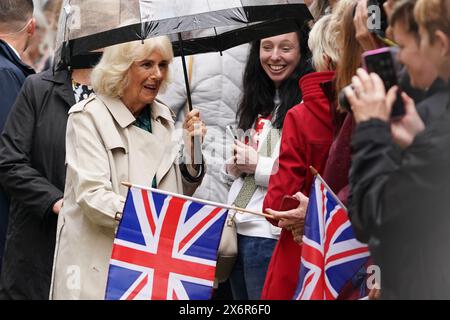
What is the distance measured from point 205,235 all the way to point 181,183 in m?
0.74

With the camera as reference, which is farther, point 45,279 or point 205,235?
point 45,279

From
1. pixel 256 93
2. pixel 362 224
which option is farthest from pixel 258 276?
pixel 362 224

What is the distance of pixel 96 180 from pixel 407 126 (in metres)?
2.22

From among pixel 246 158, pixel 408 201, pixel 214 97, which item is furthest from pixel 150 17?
pixel 408 201

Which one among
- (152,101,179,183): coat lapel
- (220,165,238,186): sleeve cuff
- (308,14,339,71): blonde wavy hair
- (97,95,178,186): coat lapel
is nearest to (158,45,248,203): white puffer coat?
(220,165,238,186): sleeve cuff

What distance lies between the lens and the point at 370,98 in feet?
15.0

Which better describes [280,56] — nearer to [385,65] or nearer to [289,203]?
[289,203]

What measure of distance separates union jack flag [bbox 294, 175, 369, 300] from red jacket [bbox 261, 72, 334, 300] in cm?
43

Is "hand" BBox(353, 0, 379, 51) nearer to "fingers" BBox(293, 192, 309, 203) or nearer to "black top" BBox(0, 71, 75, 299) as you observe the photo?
Result: "fingers" BBox(293, 192, 309, 203)

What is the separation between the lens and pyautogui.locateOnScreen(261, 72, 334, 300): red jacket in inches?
237

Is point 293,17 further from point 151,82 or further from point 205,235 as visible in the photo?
point 205,235

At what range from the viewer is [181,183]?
672cm

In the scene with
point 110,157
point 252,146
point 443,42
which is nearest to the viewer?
point 443,42

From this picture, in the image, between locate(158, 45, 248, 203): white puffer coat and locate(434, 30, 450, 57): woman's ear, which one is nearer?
locate(434, 30, 450, 57): woman's ear
